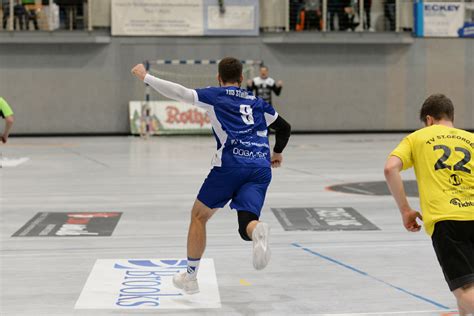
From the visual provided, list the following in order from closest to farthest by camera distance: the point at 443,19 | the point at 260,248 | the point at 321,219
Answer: the point at 260,248, the point at 321,219, the point at 443,19

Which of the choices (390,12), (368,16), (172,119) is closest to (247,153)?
(172,119)

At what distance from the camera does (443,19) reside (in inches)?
1446

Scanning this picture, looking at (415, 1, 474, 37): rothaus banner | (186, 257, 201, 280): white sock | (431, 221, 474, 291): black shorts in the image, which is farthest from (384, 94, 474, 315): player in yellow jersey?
(415, 1, 474, 37): rothaus banner

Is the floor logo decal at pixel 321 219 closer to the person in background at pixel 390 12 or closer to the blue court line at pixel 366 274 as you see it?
the blue court line at pixel 366 274

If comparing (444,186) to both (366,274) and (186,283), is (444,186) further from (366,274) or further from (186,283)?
(366,274)

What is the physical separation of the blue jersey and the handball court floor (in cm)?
110

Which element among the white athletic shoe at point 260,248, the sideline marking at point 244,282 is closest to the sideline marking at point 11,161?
the sideline marking at point 244,282

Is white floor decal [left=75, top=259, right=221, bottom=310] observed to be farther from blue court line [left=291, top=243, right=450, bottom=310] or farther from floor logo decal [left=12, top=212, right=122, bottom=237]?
floor logo decal [left=12, top=212, right=122, bottom=237]

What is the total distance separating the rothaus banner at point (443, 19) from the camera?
1432 inches

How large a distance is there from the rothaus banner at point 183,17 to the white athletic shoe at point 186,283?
28.0 metres

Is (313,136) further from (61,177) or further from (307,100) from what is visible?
(61,177)

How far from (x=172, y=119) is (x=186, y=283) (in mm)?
27358

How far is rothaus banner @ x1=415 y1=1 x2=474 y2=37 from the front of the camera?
36.4m

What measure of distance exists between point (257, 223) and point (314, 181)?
34.6 feet
